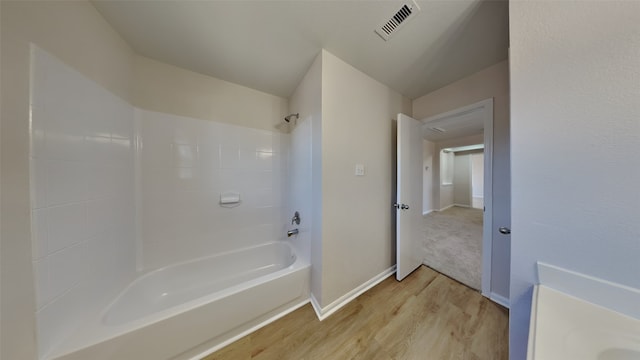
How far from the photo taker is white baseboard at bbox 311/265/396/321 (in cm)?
136

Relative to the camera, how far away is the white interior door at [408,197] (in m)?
1.75

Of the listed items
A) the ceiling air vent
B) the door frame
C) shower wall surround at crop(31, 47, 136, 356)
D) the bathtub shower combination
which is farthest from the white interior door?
shower wall surround at crop(31, 47, 136, 356)

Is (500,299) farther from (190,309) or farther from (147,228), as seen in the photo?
(147,228)

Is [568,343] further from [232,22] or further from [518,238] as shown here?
[232,22]

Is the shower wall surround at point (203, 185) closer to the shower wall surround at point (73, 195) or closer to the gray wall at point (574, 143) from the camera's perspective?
the shower wall surround at point (73, 195)

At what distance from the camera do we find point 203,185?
1.67 m

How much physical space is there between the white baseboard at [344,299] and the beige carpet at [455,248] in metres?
0.83

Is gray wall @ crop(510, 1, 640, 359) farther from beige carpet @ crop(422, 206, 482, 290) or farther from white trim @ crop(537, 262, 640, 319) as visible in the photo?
beige carpet @ crop(422, 206, 482, 290)

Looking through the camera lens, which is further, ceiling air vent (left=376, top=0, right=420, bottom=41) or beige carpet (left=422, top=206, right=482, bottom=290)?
beige carpet (left=422, top=206, right=482, bottom=290)

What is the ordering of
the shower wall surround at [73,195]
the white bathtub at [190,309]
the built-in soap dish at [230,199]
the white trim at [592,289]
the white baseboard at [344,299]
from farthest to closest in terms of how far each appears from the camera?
1. the built-in soap dish at [230,199]
2. the white baseboard at [344,299]
3. the white bathtub at [190,309]
4. the shower wall surround at [73,195]
5. the white trim at [592,289]

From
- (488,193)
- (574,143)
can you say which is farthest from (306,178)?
(488,193)

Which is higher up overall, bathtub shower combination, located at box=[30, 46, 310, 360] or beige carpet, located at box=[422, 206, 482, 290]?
bathtub shower combination, located at box=[30, 46, 310, 360]

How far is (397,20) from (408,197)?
1.55m

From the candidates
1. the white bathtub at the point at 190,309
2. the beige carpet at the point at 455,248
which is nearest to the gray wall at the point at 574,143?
the beige carpet at the point at 455,248
